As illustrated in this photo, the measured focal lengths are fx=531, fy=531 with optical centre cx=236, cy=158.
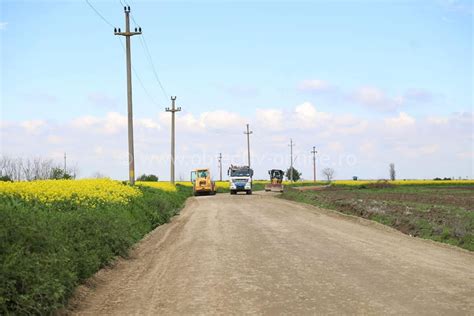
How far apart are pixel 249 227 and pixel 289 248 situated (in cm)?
573

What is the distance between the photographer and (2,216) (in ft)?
29.3

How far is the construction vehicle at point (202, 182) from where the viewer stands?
5622 centimetres

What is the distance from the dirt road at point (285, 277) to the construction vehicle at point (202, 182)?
1511 inches

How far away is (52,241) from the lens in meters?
9.57

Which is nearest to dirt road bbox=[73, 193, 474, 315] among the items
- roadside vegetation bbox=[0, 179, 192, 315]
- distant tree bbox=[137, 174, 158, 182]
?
roadside vegetation bbox=[0, 179, 192, 315]

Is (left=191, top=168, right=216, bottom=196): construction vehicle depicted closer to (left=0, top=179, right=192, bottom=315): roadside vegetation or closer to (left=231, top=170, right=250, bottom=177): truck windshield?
(left=231, top=170, right=250, bottom=177): truck windshield

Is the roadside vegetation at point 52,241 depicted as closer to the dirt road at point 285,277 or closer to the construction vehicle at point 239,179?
the dirt road at point 285,277

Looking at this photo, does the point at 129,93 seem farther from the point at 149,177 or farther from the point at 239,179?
the point at 149,177

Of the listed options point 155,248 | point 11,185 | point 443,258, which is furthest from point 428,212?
point 11,185

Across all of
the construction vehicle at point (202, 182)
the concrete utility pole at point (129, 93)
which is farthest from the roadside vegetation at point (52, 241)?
the construction vehicle at point (202, 182)

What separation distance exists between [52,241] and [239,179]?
48.0 metres

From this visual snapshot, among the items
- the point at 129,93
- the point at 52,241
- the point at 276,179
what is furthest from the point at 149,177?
the point at 52,241

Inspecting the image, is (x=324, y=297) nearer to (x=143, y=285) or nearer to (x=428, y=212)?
(x=143, y=285)

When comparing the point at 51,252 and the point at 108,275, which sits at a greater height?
the point at 51,252
